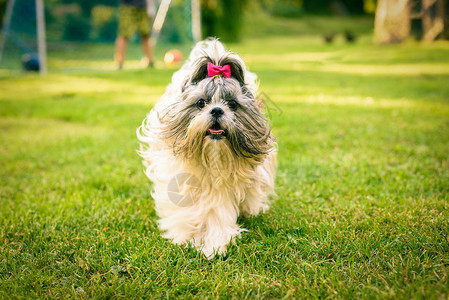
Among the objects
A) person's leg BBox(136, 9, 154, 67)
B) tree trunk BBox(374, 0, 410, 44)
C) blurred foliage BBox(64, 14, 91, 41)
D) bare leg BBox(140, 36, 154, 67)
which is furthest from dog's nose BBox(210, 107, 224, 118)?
blurred foliage BBox(64, 14, 91, 41)

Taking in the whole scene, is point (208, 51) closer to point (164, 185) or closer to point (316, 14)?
point (164, 185)

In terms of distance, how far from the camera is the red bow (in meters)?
2.47

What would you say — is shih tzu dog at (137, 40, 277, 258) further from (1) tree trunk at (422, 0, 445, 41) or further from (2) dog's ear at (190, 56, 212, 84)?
(1) tree trunk at (422, 0, 445, 41)

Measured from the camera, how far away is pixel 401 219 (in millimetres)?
2779

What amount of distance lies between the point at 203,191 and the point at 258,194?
458mm

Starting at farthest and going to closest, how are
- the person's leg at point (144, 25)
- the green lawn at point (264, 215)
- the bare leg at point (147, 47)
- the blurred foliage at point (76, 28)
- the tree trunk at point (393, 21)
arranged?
the blurred foliage at point (76, 28) < the tree trunk at point (393, 21) < the bare leg at point (147, 47) < the person's leg at point (144, 25) < the green lawn at point (264, 215)

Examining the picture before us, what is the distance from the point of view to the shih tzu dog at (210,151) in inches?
97.3

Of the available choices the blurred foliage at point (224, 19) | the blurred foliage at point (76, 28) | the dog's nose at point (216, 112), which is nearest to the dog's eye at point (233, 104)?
the dog's nose at point (216, 112)

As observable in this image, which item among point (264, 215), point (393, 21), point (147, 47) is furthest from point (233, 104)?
point (393, 21)

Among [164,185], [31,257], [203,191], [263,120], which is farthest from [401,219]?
[31,257]

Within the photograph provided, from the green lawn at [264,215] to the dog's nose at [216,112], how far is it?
689 millimetres

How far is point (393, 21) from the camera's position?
634 inches

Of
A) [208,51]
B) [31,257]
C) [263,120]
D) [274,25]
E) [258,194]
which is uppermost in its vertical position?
[274,25]

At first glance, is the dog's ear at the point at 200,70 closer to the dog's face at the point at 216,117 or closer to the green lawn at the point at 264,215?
the dog's face at the point at 216,117
